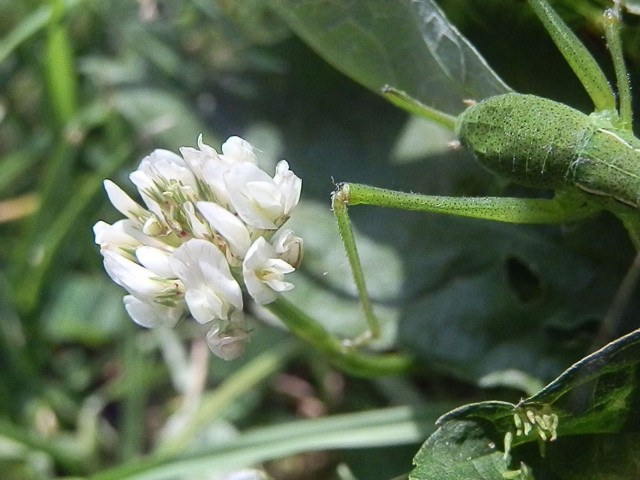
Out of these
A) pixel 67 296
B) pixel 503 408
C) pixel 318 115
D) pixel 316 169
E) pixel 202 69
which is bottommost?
pixel 503 408

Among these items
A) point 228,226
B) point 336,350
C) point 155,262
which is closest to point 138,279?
point 155,262

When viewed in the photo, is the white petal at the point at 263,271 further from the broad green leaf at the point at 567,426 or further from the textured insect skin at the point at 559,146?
the textured insect skin at the point at 559,146

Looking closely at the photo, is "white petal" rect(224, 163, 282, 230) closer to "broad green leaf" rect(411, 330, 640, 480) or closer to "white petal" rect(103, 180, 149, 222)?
"white petal" rect(103, 180, 149, 222)

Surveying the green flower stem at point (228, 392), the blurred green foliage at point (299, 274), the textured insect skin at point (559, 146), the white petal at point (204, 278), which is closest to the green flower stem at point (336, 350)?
the blurred green foliage at point (299, 274)

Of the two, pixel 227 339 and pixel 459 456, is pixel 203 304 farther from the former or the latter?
pixel 459 456

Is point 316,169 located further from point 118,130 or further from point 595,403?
point 595,403

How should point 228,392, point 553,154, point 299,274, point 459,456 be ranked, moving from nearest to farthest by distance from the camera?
point 459,456 < point 553,154 < point 299,274 < point 228,392

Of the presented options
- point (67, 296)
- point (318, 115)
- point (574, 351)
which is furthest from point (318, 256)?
point (67, 296)

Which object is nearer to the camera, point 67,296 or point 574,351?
point 574,351
